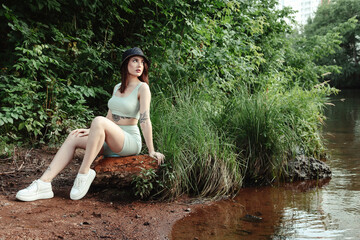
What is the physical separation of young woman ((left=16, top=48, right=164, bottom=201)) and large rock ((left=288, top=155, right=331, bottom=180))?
2.24 meters

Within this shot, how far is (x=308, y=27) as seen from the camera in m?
34.6

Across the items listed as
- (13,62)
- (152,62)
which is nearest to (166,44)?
(152,62)

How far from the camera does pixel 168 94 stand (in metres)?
5.48

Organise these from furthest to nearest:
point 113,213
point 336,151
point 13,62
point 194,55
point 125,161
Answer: point 336,151, point 194,55, point 13,62, point 125,161, point 113,213

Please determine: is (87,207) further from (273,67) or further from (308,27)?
(308,27)

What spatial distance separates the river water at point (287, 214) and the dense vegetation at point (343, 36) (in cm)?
2809

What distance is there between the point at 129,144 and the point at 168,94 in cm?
194

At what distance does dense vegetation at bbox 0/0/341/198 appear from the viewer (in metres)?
Answer: 4.18

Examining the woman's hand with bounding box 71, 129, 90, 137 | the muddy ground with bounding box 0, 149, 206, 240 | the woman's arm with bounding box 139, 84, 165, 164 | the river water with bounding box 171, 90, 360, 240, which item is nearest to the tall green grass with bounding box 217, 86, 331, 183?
the river water with bounding box 171, 90, 360, 240

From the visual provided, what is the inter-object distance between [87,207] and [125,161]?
588 mm

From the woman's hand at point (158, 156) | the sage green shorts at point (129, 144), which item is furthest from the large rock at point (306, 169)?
the sage green shorts at point (129, 144)

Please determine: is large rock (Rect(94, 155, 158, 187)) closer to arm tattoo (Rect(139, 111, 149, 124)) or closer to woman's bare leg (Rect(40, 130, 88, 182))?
woman's bare leg (Rect(40, 130, 88, 182))

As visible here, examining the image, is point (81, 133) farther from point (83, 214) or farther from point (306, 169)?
point (306, 169)

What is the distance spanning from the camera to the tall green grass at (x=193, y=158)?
3.84m
